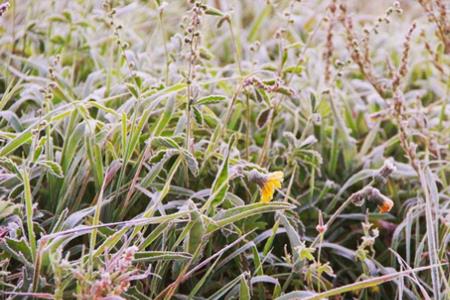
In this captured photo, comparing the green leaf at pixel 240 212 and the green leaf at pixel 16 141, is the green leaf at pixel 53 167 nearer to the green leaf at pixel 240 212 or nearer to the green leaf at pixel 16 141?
the green leaf at pixel 16 141

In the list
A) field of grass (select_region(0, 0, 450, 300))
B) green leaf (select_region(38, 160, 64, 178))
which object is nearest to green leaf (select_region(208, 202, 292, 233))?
field of grass (select_region(0, 0, 450, 300))

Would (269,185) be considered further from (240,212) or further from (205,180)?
(205,180)

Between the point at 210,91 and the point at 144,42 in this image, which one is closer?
the point at 210,91

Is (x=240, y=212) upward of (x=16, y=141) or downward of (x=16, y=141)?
downward

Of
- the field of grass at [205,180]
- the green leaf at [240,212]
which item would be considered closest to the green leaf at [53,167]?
the field of grass at [205,180]

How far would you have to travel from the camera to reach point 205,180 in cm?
147

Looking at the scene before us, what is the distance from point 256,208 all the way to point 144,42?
1.04 metres

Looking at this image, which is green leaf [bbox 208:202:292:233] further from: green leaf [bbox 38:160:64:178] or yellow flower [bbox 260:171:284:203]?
green leaf [bbox 38:160:64:178]

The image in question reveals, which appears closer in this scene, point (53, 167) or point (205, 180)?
point (53, 167)

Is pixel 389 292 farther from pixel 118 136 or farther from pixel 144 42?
pixel 144 42

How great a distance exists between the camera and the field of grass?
1118 millimetres

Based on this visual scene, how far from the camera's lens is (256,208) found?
1157mm

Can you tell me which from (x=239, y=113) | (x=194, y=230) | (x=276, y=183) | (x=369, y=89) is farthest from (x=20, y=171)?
(x=369, y=89)

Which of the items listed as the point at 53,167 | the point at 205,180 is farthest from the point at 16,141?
the point at 205,180
